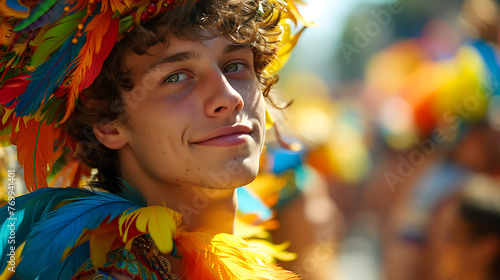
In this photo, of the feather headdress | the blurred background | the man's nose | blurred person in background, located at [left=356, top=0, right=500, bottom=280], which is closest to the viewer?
the feather headdress

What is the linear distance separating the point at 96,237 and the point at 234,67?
2.44ft

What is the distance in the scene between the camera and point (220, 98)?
176 centimetres

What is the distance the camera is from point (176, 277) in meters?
1.69

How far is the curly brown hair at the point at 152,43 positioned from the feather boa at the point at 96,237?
237 mm

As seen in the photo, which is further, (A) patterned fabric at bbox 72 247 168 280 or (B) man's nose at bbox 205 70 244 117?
(B) man's nose at bbox 205 70 244 117

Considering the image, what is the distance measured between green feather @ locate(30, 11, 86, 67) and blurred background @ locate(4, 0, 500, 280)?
3.11ft

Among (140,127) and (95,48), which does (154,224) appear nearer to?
(140,127)

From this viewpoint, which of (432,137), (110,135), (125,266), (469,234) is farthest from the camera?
(432,137)

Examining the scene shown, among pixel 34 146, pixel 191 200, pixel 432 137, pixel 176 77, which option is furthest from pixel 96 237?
pixel 432 137

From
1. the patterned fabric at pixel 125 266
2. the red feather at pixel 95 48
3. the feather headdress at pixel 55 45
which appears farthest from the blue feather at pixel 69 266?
the red feather at pixel 95 48

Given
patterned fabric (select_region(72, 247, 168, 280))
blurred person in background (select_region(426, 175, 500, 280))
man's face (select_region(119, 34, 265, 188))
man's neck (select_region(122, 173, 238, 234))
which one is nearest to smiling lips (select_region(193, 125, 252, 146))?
man's face (select_region(119, 34, 265, 188))

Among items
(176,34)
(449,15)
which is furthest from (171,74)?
(449,15)

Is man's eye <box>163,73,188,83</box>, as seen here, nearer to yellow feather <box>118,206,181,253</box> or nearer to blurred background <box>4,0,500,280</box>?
yellow feather <box>118,206,181,253</box>

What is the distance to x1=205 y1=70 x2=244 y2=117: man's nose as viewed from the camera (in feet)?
5.78
